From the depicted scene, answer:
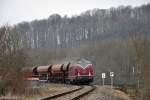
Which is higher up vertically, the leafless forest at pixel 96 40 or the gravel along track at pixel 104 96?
the leafless forest at pixel 96 40

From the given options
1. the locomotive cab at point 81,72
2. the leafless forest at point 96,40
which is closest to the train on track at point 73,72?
the locomotive cab at point 81,72

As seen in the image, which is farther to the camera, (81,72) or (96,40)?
(96,40)

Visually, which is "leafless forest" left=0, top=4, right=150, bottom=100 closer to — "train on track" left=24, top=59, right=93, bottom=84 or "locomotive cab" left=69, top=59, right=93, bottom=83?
"train on track" left=24, top=59, right=93, bottom=84

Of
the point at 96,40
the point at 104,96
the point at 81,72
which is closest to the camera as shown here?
the point at 104,96

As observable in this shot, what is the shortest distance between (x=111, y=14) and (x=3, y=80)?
412ft

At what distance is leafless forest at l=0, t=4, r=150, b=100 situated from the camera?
61806 mm

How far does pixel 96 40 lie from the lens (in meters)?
125

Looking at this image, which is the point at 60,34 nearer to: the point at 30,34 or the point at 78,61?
the point at 30,34

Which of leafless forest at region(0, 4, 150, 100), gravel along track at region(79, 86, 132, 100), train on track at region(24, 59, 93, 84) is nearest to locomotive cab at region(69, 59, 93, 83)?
train on track at region(24, 59, 93, 84)

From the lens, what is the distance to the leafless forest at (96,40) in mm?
61806

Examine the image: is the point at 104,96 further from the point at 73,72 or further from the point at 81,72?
the point at 73,72

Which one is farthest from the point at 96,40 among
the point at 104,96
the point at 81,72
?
the point at 104,96

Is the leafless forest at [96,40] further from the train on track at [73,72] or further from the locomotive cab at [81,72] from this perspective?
the locomotive cab at [81,72]

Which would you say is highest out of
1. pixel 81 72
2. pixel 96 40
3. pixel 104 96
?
pixel 96 40
